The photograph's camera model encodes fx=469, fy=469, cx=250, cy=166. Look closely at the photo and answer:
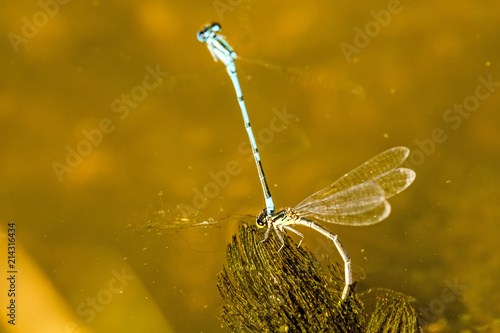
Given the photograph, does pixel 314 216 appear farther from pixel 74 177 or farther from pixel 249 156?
pixel 74 177

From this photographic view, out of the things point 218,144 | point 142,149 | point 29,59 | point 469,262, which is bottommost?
point 469,262

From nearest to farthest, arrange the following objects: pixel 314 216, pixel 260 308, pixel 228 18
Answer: pixel 260 308 < pixel 314 216 < pixel 228 18

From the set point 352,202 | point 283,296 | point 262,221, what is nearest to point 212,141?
point 262,221

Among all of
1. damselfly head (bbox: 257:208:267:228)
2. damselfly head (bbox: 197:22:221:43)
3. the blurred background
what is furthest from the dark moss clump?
damselfly head (bbox: 197:22:221:43)

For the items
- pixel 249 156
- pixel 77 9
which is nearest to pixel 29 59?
pixel 77 9

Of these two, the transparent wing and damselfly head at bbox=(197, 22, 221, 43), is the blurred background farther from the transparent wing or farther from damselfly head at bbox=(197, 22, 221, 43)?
damselfly head at bbox=(197, 22, 221, 43)

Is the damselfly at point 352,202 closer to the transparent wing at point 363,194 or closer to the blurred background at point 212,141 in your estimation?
the transparent wing at point 363,194

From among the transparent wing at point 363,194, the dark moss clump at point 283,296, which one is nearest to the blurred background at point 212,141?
the transparent wing at point 363,194
